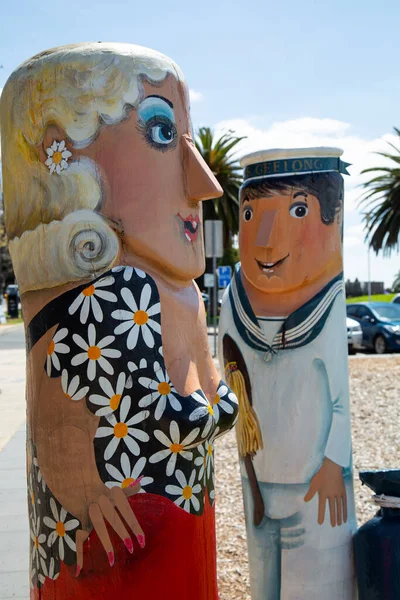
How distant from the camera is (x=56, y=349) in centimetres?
194

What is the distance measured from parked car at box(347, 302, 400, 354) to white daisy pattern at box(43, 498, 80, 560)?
453 inches

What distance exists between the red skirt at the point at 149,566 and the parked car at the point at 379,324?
11.4 meters

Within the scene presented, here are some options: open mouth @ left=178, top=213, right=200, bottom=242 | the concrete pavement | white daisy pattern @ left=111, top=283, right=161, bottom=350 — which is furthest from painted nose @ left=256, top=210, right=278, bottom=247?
the concrete pavement

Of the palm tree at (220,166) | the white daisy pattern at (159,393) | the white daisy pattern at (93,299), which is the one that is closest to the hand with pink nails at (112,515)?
the white daisy pattern at (159,393)

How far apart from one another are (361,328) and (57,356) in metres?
12.2

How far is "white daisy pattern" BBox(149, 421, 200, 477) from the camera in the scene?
1.91 meters

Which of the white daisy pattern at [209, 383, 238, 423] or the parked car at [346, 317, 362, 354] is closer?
the white daisy pattern at [209, 383, 238, 423]

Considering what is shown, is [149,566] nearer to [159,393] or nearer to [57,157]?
[159,393]

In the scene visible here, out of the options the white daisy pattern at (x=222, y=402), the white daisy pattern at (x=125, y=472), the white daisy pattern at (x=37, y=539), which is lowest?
the white daisy pattern at (x=37, y=539)

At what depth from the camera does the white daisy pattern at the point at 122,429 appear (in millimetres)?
1894

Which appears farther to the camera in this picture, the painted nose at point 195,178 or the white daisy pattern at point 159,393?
the painted nose at point 195,178

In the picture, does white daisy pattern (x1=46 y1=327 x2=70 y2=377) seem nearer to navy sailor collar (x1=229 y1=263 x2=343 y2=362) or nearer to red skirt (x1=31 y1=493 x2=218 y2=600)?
red skirt (x1=31 y1=493 x2=218 y2=600)

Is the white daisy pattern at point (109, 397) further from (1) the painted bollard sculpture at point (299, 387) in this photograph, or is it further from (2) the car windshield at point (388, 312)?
(2) the car windshield at point (388, 312)

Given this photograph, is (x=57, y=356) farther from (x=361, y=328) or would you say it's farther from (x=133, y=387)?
(x=361, y=328)
